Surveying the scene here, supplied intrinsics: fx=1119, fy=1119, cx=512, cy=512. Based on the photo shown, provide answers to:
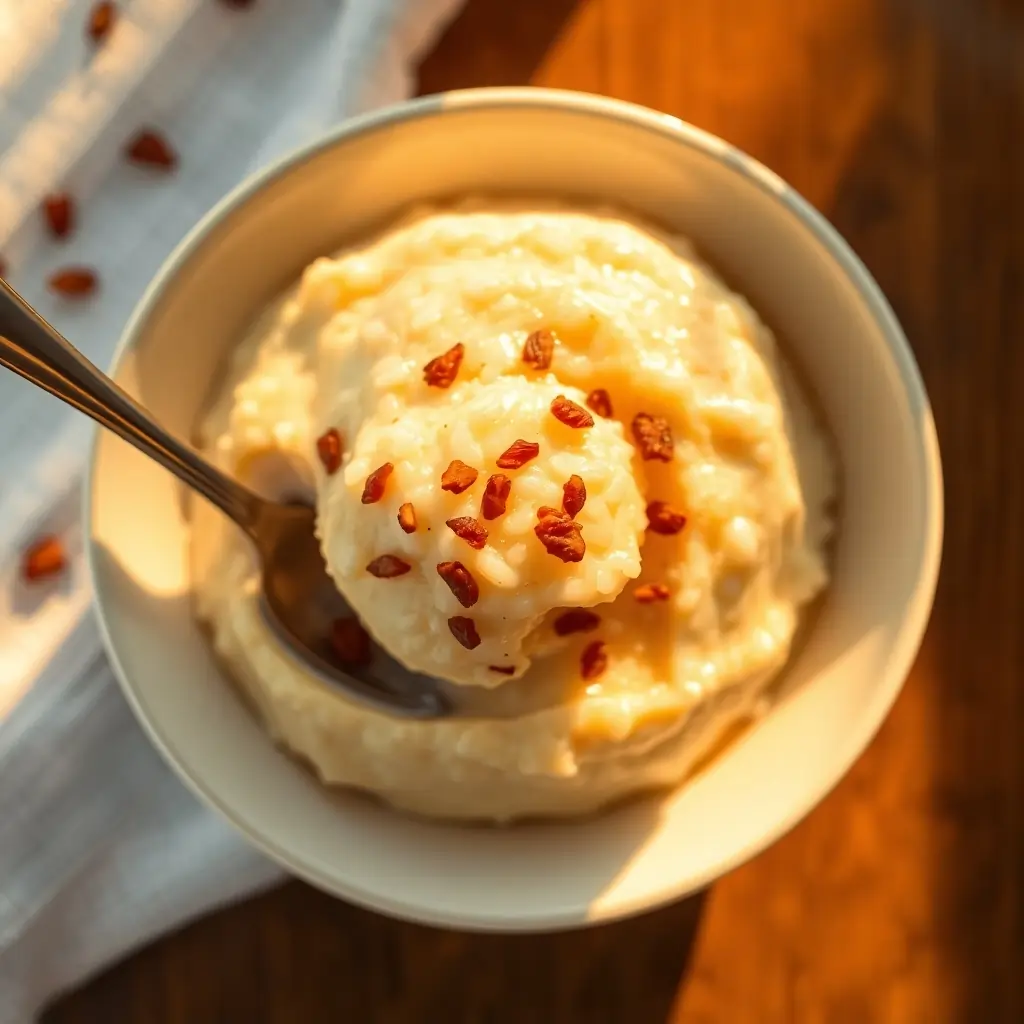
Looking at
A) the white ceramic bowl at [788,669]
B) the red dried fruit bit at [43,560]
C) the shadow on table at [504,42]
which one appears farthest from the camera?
the shadow on table at [504,42]

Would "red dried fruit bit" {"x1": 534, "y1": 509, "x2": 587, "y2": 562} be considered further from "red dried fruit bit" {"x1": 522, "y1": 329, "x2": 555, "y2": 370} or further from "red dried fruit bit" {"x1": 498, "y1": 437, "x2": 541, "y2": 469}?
"red dried fruit bit" {"x1": 522, "y1": 329, "x2": 555, "y2": 370}

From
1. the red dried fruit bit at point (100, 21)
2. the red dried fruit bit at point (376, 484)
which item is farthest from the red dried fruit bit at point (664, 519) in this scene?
the red dried fruit bit at point (100, 21)

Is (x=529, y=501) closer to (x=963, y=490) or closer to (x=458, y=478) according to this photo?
(x=458, y=478)

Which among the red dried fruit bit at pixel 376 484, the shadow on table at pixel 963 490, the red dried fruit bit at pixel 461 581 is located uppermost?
the red dried fruit bit at pixel 376 484

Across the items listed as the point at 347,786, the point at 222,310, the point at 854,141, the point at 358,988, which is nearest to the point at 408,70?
the point at 222,310

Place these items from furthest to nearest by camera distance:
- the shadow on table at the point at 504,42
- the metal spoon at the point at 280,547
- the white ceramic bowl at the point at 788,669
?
the shadow on table at the point at 504,42 < the white ceramic bowl at the point at 788,669 < the metal spoon at the point at 280,547

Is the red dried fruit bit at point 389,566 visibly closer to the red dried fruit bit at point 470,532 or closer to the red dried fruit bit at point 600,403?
the red dried fruit bit at point 470,532
